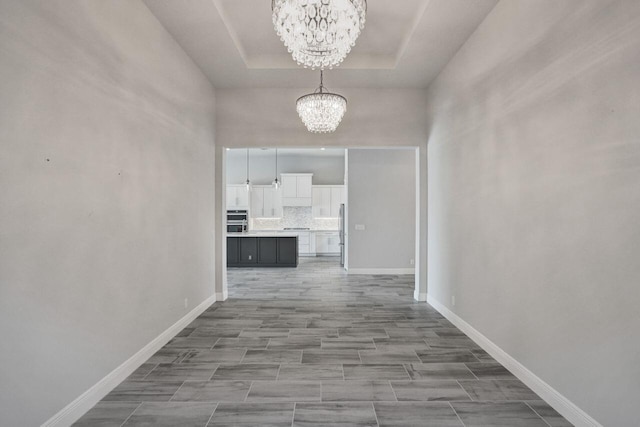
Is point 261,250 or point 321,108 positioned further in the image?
point 261,250

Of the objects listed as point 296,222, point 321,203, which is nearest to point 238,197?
point 296,222

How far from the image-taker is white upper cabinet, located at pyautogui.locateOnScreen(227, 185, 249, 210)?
35.4 ft

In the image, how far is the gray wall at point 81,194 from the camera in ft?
5.85

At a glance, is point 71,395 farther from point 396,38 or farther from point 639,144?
point 396,38

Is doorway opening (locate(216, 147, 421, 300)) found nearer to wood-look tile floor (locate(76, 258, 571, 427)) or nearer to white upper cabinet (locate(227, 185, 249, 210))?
white upper cabinet (locate(227, 185, 249, 210))

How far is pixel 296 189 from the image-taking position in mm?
11117

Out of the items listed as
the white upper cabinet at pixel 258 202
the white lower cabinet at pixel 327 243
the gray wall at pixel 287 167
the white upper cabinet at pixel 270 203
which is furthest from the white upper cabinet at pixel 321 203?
the white upper cabinet at pixel 258 202

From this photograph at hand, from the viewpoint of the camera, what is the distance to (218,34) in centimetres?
365

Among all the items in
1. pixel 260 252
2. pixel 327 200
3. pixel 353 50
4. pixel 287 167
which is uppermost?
pixel 353 50

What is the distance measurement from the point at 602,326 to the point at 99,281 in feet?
10.7

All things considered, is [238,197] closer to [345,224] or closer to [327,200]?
[327,200]

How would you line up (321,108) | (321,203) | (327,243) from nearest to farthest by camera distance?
(321,108), (327,243), (321,203)

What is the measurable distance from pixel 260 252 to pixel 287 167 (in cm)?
394

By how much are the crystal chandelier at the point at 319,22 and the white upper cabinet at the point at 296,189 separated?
8862 millimetres
